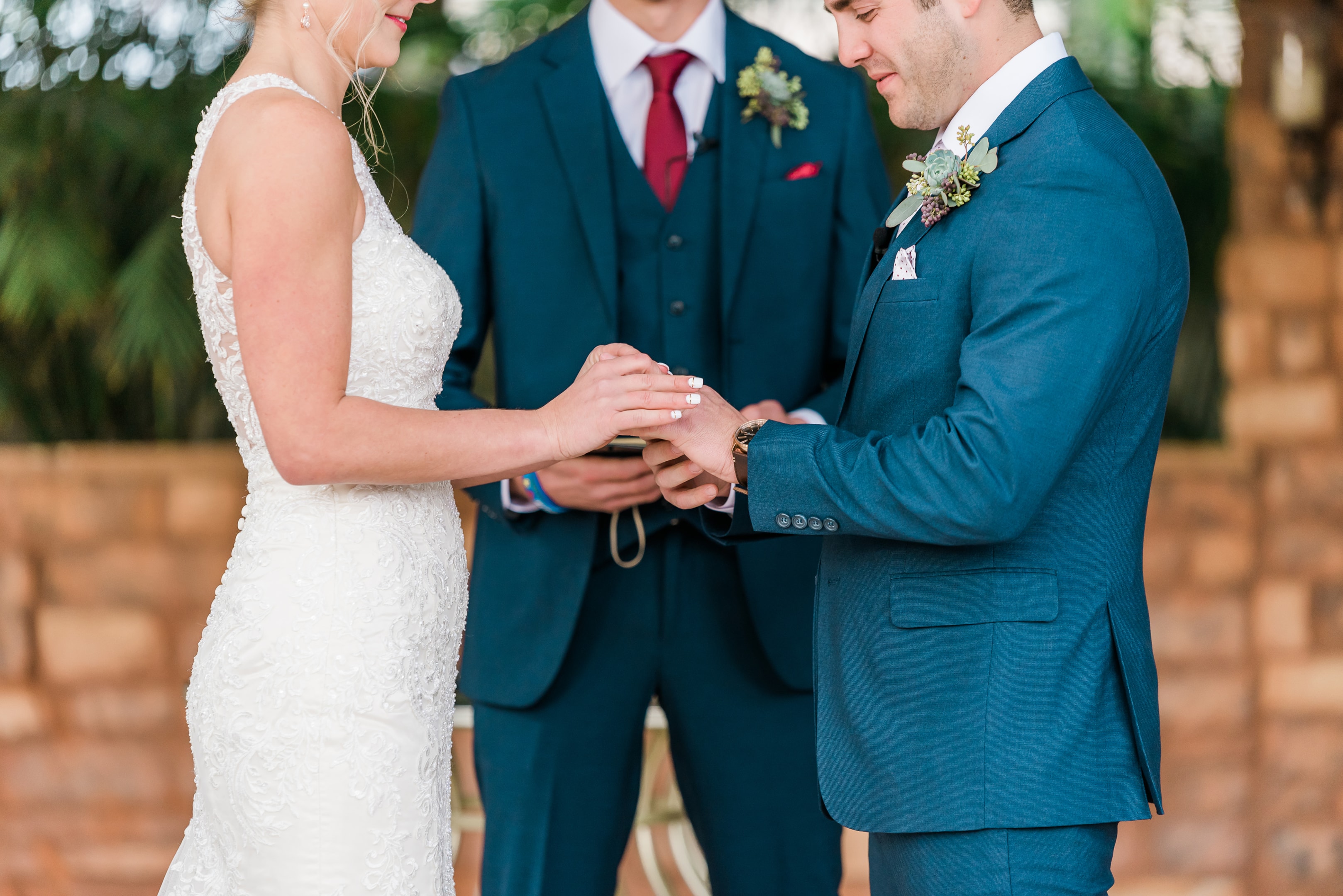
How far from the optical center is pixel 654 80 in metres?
2.26

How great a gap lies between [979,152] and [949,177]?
0.14ft

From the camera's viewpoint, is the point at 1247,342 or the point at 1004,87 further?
the point at 1247,342

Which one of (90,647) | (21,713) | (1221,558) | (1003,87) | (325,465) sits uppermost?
(1003,87)

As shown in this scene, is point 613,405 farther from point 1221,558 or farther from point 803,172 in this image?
point 1221,558

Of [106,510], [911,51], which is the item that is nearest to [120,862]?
[106,510]

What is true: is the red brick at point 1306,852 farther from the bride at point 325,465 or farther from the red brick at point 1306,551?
the bride at point 325,465

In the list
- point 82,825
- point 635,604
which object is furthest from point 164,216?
point 635,604

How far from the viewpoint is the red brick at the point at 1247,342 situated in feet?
12.3

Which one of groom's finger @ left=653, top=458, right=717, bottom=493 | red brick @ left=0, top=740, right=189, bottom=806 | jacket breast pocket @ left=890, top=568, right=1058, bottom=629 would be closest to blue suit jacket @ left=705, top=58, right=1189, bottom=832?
jacket breast pocket @ left=890, top=568, right=1058, bottom=629

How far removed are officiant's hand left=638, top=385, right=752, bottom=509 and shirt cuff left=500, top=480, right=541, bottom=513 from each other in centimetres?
→ 39

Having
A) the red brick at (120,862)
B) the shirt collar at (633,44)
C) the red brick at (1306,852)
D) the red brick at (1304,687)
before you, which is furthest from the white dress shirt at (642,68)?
the red brick at (120,862)

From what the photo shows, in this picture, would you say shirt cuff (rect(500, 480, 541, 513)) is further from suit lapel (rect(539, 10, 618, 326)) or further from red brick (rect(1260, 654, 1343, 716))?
red brick (rect(1260, 654, 1343, 716))

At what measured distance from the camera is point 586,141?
2193mm

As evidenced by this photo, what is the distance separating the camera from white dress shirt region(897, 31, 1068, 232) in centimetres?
157
